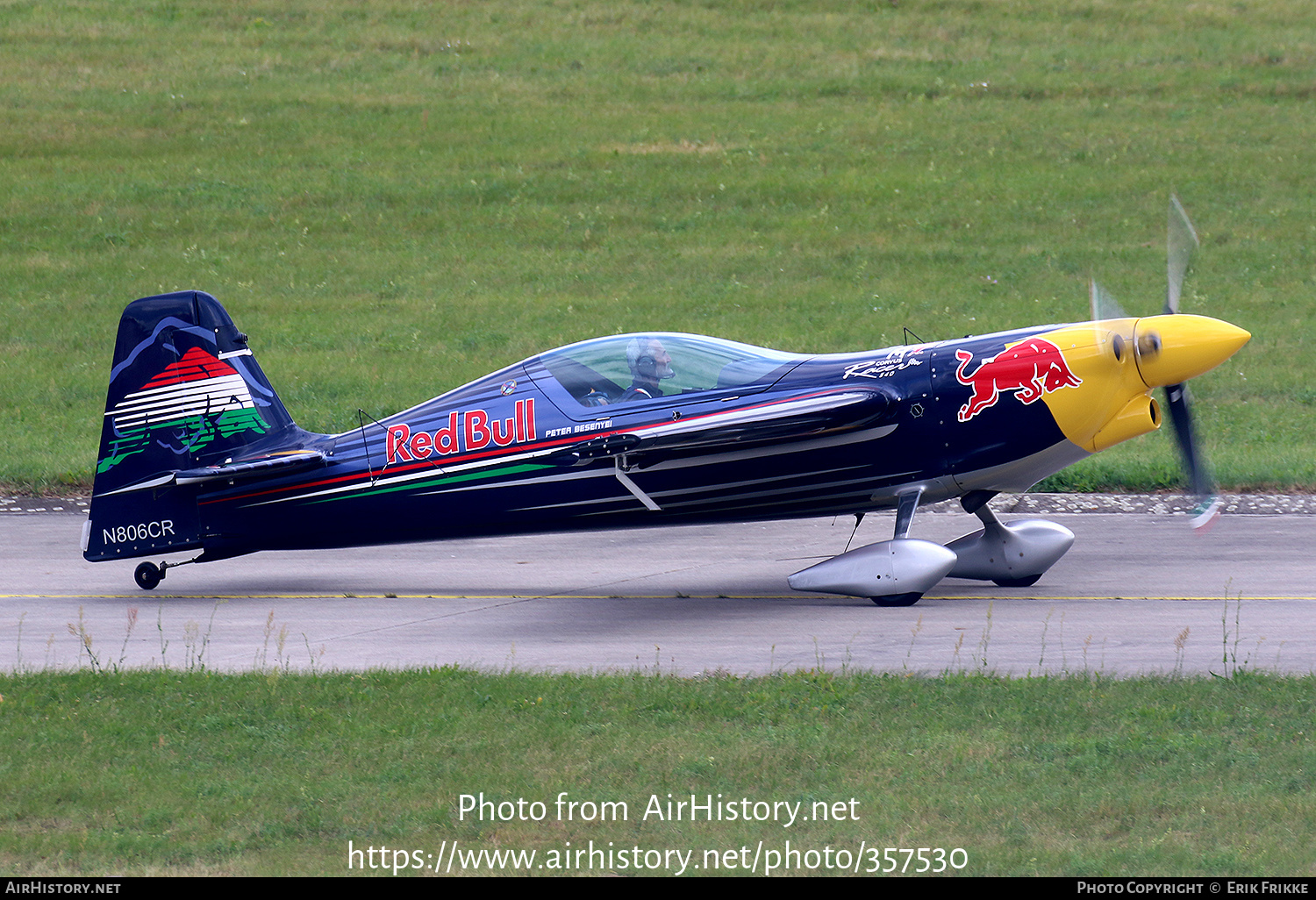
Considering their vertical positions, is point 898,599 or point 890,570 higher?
point 890,570

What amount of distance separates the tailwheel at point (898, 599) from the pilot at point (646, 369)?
2677mm

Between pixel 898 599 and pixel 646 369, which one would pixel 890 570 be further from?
pixel 646 369

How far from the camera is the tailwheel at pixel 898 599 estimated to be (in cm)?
1201

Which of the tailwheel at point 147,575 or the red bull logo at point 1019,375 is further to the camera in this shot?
the tailwheel at point 147,575

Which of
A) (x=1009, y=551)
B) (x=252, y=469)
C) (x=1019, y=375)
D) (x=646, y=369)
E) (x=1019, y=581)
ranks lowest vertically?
(x=1019, y=581)

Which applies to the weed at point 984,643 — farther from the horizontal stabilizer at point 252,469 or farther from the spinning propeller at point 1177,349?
the horizontal stabilizer at point 252,469

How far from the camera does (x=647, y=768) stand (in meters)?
7.85

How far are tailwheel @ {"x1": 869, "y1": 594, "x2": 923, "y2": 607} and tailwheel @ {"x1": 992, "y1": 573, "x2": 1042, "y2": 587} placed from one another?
1.17 m

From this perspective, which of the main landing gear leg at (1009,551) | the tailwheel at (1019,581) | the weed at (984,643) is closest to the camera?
the weed at (984,643)

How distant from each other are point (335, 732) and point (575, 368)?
4805 millimetres

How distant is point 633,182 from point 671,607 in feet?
81.1

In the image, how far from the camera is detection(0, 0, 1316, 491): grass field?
2611 cm

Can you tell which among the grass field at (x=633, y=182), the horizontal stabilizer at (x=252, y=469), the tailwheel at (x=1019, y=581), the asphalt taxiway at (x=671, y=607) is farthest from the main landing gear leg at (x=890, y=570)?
the grass field at (x=633, y=182)

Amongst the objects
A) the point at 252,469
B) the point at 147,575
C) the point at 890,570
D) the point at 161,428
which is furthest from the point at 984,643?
the point at 147,575
